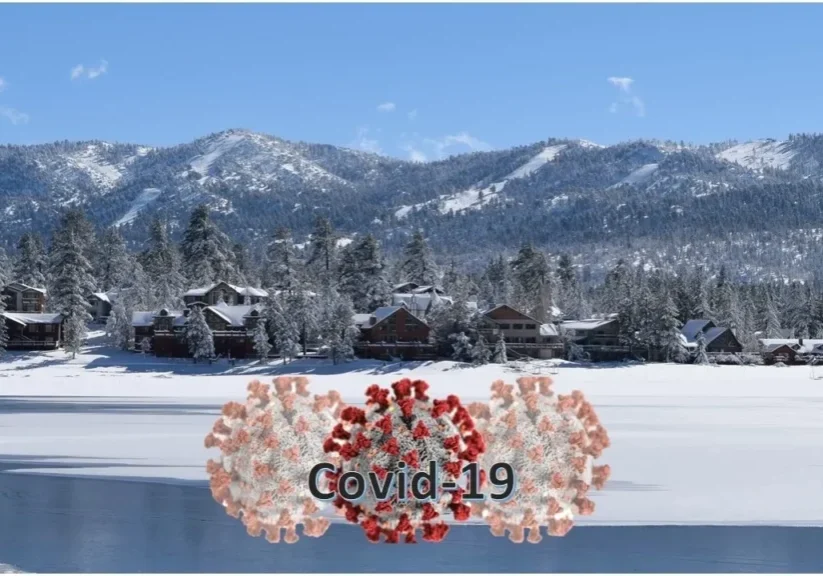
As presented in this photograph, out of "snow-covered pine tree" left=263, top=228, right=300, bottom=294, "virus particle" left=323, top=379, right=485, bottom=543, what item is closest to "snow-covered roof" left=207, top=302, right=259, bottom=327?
"snow-covered pine tree" left=263, top=228, right=300, bottom=294

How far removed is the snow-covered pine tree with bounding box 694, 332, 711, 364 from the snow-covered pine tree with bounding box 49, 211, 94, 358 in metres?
52.3

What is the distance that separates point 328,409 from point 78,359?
2874 inches

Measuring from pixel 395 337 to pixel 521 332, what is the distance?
11.4 m

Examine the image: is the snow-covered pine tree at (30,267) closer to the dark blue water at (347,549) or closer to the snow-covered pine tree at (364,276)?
the snow-covered pine tree at (364,276)

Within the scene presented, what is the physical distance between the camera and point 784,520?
67.9 ft

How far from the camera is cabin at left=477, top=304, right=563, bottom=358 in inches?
3561

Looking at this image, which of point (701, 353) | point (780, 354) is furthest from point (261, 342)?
point (780, 354)

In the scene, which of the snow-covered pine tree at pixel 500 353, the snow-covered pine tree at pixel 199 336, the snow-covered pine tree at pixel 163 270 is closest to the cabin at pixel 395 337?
the snow-covered pine tree at pixel 500 353

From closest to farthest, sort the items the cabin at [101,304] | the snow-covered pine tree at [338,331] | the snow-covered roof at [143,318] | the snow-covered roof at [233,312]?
the snow-covered pine tree at [338,331]
the snow-covered roof at [143,318]
the snow-covered roof at [233,312]
the cabin at [101,304]

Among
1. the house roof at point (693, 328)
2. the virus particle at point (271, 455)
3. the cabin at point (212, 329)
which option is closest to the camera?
the virus particle at point (271, 455)

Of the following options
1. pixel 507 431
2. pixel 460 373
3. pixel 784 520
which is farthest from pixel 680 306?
pixel 507 431

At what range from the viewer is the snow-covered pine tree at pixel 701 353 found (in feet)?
296

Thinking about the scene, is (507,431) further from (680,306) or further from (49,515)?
(680,306)

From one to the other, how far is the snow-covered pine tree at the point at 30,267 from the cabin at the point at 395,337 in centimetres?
4172
